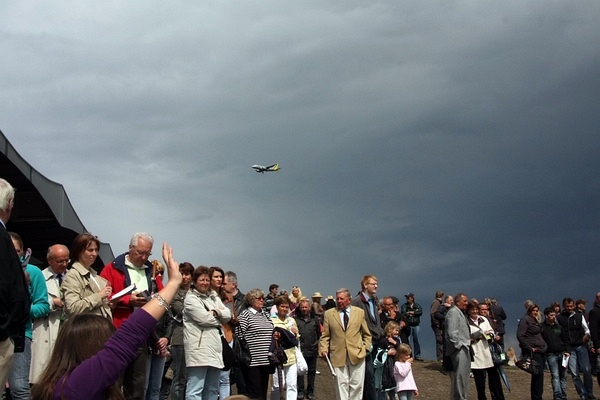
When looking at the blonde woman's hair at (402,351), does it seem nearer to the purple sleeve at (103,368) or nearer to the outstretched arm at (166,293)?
the outstretched arm at (166,293)

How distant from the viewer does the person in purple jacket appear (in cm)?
321

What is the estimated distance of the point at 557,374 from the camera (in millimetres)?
15844

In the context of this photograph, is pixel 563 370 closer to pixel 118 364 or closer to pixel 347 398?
pixel 347 398

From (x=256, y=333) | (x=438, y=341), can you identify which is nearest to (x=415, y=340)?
(x=438, y=341)

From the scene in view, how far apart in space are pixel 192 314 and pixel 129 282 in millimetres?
1499

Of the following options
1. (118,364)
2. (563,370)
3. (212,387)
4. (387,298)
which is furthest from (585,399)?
(118,364)

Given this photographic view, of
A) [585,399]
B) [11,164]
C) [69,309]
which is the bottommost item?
[585,399]

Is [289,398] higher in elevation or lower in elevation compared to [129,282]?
lower

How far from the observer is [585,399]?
1609 centimetres

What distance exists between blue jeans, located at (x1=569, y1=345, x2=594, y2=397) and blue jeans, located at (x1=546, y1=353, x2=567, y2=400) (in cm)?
58

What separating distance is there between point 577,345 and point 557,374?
113 centimetres

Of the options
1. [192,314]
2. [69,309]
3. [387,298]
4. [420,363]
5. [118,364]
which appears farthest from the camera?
[420,363]

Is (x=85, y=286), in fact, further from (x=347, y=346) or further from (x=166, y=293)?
(x=347, y=346)

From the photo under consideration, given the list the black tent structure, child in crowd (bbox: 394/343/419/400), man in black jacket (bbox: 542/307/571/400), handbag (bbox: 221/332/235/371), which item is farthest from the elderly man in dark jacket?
the black tent structure
